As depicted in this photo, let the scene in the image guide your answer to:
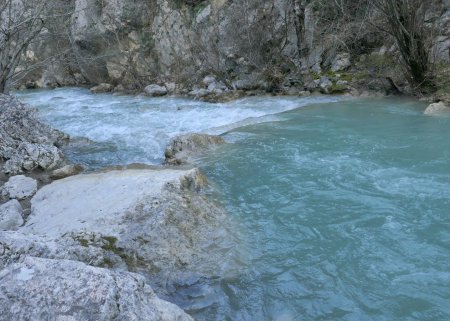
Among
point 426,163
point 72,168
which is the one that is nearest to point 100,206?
point 72,168

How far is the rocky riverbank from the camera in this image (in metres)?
2.60

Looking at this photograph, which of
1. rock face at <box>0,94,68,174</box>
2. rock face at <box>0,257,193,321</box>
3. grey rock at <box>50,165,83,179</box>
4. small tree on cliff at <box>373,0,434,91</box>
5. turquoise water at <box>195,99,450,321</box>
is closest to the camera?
rock face at <box>0,257,193,321</box>

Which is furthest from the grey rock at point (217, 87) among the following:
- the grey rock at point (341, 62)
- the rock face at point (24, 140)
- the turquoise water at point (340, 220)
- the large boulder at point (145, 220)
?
the large boulder at point (145, 220)

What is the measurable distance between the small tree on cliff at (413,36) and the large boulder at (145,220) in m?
8.20

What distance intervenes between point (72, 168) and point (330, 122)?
5.76m

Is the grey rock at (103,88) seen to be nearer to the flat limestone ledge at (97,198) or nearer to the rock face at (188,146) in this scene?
the rock face at (188,146)

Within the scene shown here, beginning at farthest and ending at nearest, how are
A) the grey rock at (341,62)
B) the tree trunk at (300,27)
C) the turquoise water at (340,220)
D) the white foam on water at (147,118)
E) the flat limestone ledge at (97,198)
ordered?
the tree trunk at (300,27)
the grey rock at (341,62)
the white foam on water at (147,118)
the flat limestone ledge at (97,198)
the turquoise water at (340,220)

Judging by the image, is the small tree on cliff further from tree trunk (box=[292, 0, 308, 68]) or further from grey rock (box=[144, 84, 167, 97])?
grey rock (box=[144, 84, 167, 97])

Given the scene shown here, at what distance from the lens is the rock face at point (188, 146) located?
8.38m

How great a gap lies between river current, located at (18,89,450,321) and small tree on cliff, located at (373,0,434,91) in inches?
35.3

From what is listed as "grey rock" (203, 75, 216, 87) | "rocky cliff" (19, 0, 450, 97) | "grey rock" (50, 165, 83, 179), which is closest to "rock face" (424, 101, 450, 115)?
"rocky cliff" (19, 0, 450, 97)

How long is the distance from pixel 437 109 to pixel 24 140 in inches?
355

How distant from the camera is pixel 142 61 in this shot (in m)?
20.3

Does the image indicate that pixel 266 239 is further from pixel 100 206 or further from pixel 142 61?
pixel 142 61
